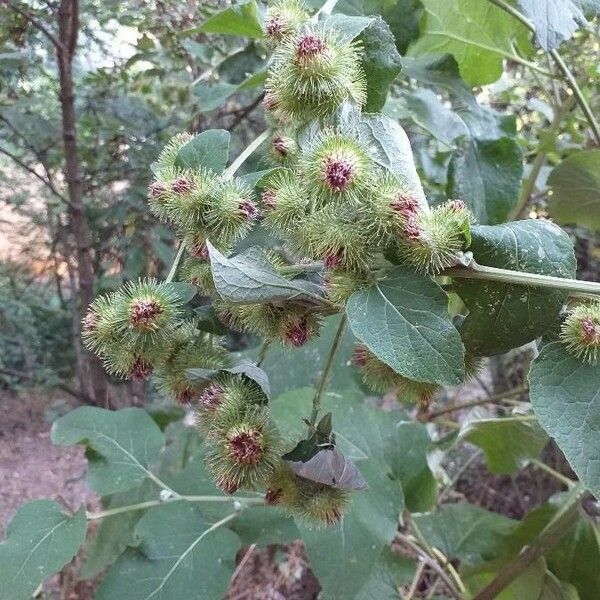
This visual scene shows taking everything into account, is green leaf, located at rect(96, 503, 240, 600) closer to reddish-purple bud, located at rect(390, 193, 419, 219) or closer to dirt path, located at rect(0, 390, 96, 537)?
reddish-purple bud, located at rect(390, 193, 419, 219)

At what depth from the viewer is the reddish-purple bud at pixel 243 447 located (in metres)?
0.44

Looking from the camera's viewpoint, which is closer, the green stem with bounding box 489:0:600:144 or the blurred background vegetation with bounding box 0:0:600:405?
the green stem with bounding box 489:0:600:144

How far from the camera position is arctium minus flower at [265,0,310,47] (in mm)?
536

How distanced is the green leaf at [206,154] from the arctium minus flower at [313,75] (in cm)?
5

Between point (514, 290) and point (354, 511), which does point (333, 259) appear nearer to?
point (514, 290)

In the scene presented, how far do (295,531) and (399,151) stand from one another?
53 centimetres

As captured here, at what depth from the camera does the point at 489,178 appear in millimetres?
812

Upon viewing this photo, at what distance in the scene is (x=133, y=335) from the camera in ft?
1.52

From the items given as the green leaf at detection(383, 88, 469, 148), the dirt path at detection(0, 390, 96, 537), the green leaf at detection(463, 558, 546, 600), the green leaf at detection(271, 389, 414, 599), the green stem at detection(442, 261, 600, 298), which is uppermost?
the green stem at detection(442, 261, 600, 298)

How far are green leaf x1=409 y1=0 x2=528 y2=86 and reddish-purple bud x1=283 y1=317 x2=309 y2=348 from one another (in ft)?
1.64

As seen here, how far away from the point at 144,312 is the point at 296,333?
0.36ft

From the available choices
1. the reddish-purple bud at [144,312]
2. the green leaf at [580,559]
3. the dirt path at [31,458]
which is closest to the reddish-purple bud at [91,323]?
the reddish-purple bud at [144,312]

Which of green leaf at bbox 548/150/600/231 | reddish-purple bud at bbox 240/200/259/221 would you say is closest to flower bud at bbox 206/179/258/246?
reddish-purple bud at bbox 240/200/259/221

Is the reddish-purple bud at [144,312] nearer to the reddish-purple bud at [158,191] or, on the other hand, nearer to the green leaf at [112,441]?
the reddish-purple bud at [158,191]
